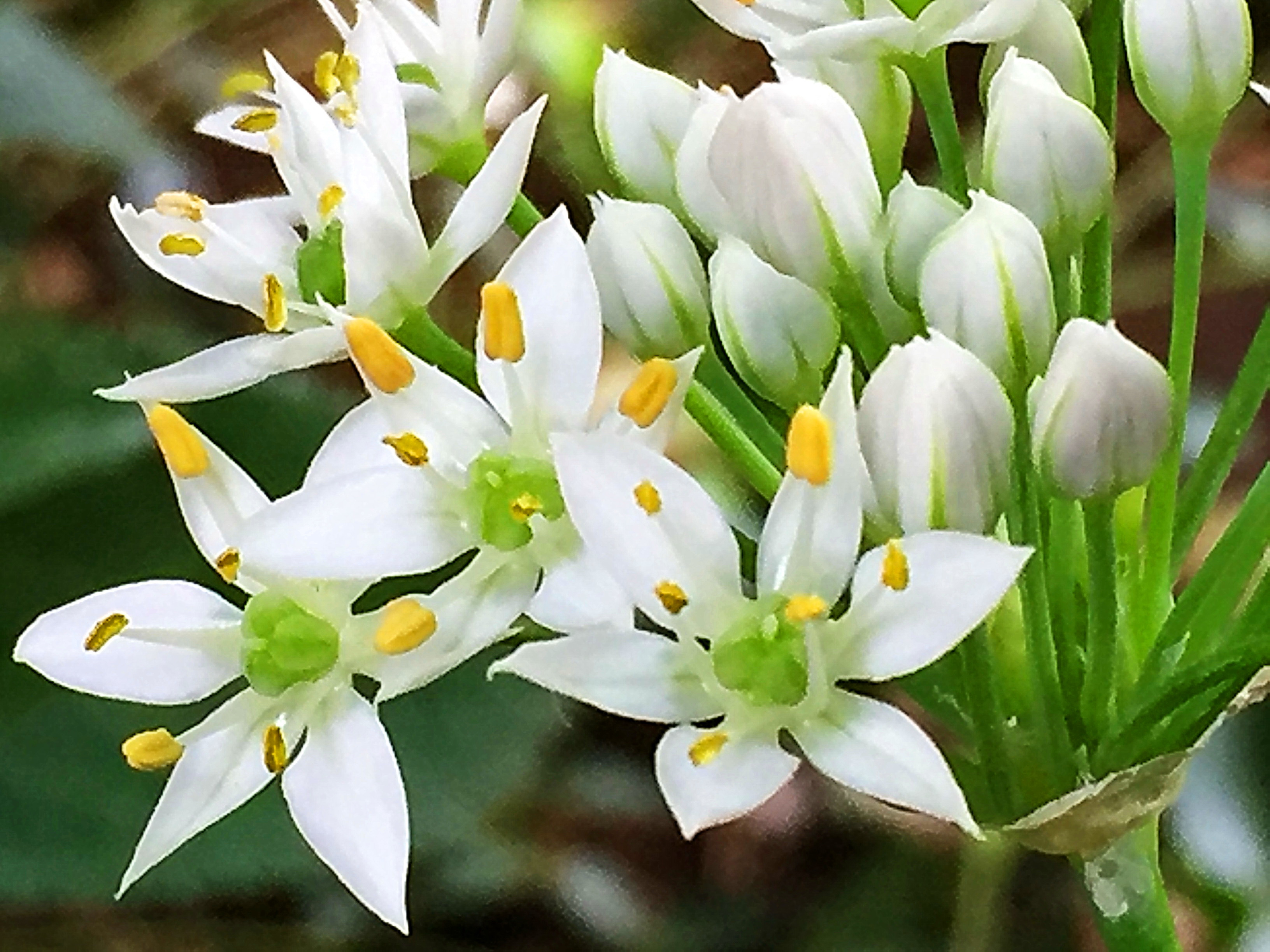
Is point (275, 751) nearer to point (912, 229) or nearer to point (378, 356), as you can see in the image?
point (378, 356)

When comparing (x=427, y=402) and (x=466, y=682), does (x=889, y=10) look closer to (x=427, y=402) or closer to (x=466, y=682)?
Result: (x=427, y=402)

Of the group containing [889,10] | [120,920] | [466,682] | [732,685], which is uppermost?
[889,10]

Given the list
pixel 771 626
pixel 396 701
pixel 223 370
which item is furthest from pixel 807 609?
pixel 396 701

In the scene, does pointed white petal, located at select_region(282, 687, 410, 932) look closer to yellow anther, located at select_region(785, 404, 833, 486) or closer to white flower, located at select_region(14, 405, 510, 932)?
white flower, located at select_region(14, 405, 510, 932)

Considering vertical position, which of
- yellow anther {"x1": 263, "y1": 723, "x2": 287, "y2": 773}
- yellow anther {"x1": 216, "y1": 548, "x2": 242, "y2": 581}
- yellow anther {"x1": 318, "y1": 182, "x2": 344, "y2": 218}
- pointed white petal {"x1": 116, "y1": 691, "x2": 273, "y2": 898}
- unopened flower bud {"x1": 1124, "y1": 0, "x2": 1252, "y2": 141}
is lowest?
pointed white petal {"x1": 116, "y1": 691, "x2": 273, "y2": 898}

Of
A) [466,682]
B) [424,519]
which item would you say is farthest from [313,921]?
[424,519]

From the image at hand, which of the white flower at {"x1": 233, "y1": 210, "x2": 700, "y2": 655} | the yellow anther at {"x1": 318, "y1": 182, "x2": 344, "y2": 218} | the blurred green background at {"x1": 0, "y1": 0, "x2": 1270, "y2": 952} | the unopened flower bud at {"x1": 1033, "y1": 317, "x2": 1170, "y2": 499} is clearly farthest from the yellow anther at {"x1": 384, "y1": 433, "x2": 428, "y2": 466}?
the blurred green background at {"x1": 0, "y1": 0, "x2": 1270, "y2": 952}

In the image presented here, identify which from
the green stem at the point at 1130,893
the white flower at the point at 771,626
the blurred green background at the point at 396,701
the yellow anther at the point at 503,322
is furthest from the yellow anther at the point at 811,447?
the blurred green background at the point at 396,701
